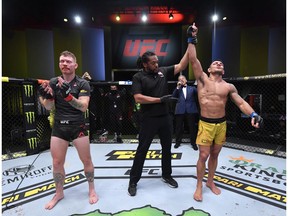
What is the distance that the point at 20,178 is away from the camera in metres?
2.73

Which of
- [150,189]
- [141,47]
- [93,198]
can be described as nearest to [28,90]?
[93,198]

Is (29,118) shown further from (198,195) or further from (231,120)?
(231,120)

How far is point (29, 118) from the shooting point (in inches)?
150

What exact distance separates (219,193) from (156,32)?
5397 millimetres

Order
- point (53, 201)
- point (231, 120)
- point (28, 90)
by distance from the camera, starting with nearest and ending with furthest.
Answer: point (53, 201)
point (28, 90)
point (231, 120)

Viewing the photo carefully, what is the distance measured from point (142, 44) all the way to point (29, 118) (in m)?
4.07

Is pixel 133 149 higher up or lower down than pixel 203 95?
lower down

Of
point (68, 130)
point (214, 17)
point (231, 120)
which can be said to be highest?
point (214, 17)

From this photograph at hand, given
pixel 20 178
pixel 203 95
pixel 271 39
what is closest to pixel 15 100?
pixel 20 178

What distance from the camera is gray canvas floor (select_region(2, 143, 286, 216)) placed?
1.94m

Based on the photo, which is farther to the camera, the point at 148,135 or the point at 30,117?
the point at 30,117

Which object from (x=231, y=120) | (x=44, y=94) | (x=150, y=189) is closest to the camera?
(x=44, y=94)

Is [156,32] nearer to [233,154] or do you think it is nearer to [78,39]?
[78,39]

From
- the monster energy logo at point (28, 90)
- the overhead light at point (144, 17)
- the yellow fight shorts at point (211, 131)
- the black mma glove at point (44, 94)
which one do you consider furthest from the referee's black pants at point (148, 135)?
the overhead light at point (144, 17)
